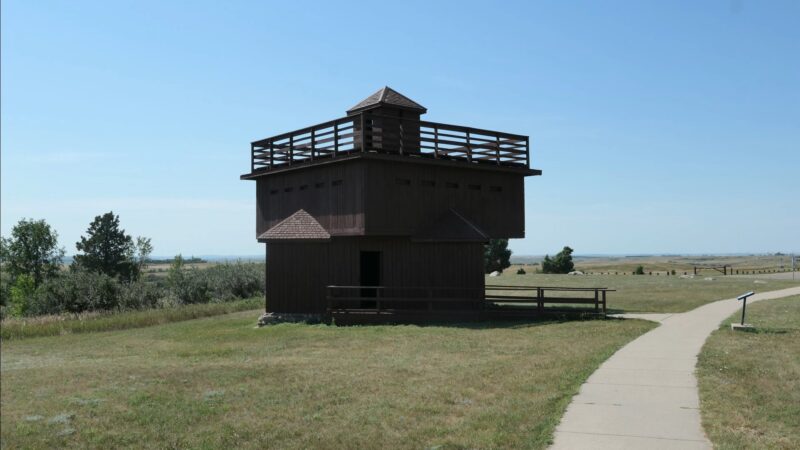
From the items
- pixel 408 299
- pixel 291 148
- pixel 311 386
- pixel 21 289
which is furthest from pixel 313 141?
pixel 21 289

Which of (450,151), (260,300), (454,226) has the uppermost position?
(450,151)

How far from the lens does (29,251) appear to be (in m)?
72.9

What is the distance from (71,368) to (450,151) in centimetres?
1620

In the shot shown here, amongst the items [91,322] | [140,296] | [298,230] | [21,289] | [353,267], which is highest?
[298,230]

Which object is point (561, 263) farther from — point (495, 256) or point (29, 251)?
point (29, 251)

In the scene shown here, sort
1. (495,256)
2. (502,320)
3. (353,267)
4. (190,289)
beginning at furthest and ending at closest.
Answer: (495,256)
(190,289)
(353,267)
(502,320)

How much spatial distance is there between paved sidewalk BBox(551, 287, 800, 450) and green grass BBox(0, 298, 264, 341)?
21.4 m

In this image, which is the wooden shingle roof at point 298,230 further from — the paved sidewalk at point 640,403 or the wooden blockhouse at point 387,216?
the paved sidewalk at point 640,403

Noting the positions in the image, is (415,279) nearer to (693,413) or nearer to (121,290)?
(693,413)

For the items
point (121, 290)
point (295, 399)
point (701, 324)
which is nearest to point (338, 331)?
point (295, 399)

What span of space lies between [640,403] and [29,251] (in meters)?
78.3

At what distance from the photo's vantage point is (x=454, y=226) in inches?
998

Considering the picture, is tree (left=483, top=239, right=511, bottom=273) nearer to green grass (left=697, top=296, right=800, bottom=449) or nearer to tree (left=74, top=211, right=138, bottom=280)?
tree (left=74, top=211, right=138, bottom=280)

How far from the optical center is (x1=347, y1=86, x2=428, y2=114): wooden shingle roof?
2575 cm
